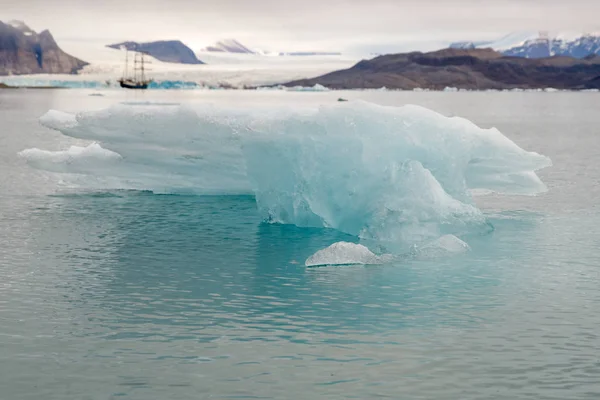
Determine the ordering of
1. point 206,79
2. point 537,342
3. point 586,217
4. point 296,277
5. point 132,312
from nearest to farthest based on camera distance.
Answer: point 537,342 → point 132,312 → point 296,277 → point 586,217 → point 206,79

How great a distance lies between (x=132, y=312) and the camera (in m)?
15.2

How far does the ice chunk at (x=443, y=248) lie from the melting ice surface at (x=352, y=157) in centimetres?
51

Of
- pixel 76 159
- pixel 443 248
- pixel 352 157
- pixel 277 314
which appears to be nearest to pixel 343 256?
pixel 443 248

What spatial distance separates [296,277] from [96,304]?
416cm

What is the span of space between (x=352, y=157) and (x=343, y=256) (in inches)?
174

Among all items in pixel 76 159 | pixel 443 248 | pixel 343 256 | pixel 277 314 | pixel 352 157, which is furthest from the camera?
pixel 76 159

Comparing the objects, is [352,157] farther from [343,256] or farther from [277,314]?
[277,314]

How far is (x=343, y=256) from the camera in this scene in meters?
19.0

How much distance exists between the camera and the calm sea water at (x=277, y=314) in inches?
465

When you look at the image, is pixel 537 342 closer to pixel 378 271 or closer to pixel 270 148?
pixel 378 271

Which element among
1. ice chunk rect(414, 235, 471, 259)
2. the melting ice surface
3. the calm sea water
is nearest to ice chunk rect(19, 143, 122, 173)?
the melting ice surface

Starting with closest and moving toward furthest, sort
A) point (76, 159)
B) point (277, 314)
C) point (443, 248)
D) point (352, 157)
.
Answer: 1. point (277, 314)
2. point (443, 248)
3. point (352, 157)
4. point (76, 159)

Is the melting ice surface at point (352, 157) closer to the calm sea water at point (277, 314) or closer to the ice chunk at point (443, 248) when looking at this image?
the ice chunk at point (443, 248)

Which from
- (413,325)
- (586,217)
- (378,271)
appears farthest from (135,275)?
(586,217)
